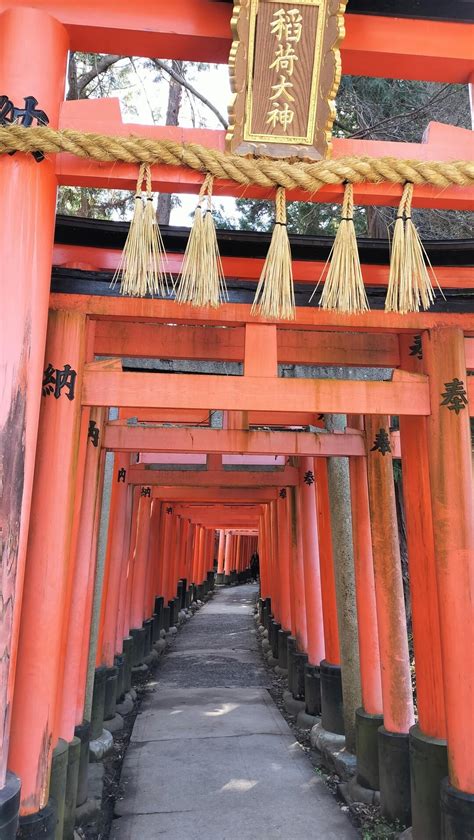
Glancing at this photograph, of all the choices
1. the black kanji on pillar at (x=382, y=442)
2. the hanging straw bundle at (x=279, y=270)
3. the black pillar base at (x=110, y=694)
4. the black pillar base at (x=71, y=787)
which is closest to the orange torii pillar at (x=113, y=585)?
the black pillar base at (x=110, y=694)

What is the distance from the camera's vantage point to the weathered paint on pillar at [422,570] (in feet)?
14.6

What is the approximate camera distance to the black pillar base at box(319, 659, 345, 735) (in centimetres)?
724

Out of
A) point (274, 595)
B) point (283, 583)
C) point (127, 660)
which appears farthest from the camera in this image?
point (274, 595)

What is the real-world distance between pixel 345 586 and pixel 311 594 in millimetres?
1927

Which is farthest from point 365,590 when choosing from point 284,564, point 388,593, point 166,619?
point 166,619

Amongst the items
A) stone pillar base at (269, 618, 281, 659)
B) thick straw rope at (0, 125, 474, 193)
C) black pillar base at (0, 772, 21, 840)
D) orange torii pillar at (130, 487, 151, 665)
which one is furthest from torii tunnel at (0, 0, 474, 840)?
stone pillar base at (269, 618, 281, 659)

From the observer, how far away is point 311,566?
8.73m

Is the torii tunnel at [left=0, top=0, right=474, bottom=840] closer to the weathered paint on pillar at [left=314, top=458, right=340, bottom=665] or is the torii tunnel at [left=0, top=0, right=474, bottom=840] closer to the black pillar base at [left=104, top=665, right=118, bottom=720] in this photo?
the weathered paint on pillar at [left=314, top=458, right=340, bottom=665]

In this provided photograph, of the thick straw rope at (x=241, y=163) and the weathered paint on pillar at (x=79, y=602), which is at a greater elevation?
the thick straw rope at (x=241, y=163)

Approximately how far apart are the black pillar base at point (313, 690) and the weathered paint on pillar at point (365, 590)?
2437 mm

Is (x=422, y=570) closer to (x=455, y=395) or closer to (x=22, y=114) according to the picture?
(x=455, y=395)

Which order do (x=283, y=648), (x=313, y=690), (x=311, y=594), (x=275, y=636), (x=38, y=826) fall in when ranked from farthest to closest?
(x=275, y=636) → (x=283, y=648) → (x=311, y=594) → (x=313, y=690) → (x=38, y=826)

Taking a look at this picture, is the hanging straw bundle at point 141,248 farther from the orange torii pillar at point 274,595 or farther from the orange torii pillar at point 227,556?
the orange torii pillar at point 227,556

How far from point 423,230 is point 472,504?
22.2ft
